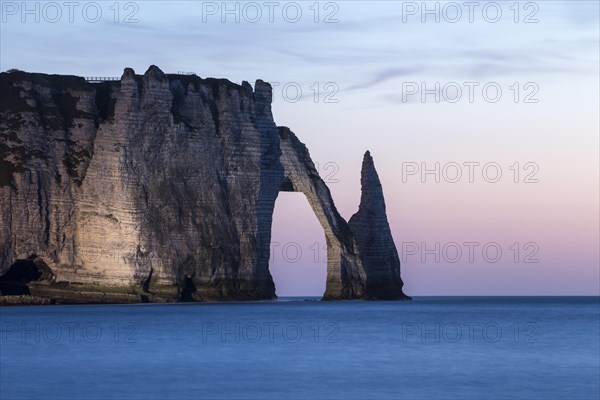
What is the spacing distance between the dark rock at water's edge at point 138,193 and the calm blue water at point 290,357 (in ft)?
59.8

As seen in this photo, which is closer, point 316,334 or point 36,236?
point 316,334

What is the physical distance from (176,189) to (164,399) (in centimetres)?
7287

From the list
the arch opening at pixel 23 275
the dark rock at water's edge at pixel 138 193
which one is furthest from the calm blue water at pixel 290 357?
the arch opening at pixel 23 275

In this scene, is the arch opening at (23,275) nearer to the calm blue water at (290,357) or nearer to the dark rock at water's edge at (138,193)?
the dark rock at water's edge at (138,193)

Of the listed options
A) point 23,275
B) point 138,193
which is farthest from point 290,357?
point 23,275

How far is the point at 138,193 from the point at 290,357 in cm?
5660

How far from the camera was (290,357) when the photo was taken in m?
58.2

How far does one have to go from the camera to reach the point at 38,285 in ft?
371

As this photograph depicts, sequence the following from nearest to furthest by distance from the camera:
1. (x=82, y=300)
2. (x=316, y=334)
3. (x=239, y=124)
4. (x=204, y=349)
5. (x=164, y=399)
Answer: (x=164, y=399) → (x=204, y=349) → (x=316, y=334) → (x=82, y=300) → (x=239, y=124)

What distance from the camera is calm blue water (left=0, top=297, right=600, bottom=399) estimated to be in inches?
1795

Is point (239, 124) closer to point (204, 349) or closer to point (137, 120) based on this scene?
point (137, 120)

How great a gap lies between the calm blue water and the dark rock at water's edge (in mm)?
18232

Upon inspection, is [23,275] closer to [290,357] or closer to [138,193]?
[138,193]

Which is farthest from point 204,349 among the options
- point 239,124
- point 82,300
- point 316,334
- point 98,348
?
point 239,124
